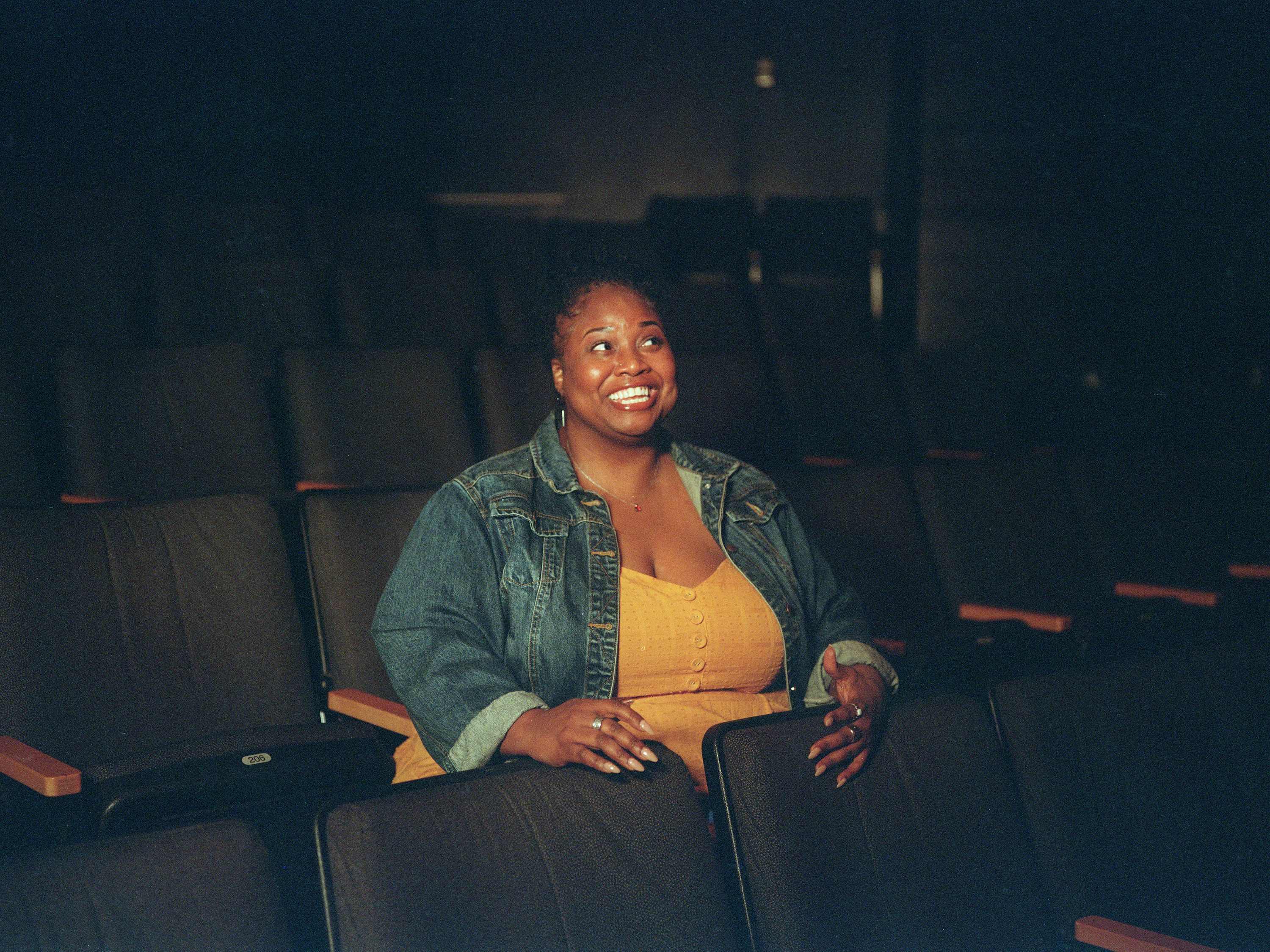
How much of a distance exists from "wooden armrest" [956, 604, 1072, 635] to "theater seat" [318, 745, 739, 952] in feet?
2.84

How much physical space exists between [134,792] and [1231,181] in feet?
7.42

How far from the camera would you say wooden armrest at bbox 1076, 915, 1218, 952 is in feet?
2.35

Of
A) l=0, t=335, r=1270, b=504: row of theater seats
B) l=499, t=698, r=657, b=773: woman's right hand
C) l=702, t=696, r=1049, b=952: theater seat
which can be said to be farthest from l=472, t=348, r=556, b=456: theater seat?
l=702, t=696, r=1049, b=952: theater seat

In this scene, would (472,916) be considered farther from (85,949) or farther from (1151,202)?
(1151,202)

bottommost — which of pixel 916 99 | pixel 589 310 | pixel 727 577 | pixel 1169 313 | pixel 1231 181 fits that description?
pixel 727 577

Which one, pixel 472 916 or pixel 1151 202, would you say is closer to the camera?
pixel 472 916

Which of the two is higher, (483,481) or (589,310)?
(589,310)

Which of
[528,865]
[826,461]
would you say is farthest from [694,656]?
[826,461]

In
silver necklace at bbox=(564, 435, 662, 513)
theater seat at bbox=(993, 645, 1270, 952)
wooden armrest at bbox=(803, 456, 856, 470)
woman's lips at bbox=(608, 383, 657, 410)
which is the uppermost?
wooden armrest at bbox=(803, 456, 856, 470)

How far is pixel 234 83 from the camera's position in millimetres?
3564

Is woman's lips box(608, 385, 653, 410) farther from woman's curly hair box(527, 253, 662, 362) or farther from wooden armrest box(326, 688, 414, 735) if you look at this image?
wooden armrest box(326, 688, 414, 735)

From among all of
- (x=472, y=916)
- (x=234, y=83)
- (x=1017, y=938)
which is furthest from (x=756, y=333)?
(x=234, y=83)

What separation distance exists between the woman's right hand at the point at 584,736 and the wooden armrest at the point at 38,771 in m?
0.29

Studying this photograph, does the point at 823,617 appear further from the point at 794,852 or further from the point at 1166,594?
the point at 1166,594
